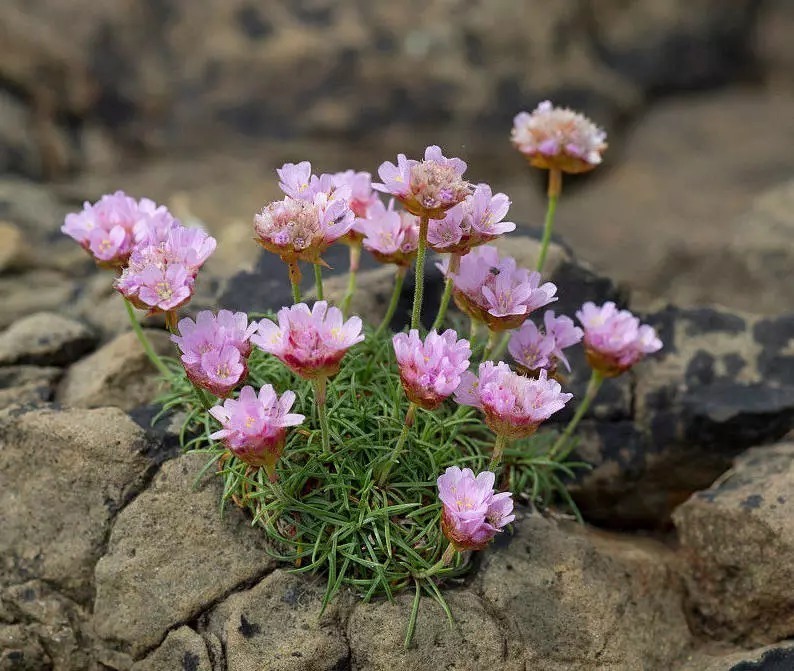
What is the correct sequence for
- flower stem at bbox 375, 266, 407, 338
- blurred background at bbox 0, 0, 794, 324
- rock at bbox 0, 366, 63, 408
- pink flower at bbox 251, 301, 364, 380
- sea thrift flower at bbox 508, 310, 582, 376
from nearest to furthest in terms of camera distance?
pink flower at bbox 251, 301, 364, 380 → sea thrift flower at bbox 508, 310, 582, 376 → flower stem at bbox 375, 266, 407, 338 → rock at bbox 0, 366, 63, 408 → blurred background at bbox 0, 0, 794, 324

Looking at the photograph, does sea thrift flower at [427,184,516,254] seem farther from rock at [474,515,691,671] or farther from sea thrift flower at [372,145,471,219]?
rock at [474,515,691,671]

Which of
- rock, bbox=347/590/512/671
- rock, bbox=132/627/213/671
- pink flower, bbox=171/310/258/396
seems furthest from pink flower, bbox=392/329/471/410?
rock, bbox=132/627/213/671

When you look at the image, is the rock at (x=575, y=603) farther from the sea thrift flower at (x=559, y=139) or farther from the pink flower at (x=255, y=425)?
the sea thrift flower at (x=559, y=139)

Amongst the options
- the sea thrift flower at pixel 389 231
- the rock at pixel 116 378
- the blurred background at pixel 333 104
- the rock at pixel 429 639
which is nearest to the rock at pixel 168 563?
the rock at pixel 429 639

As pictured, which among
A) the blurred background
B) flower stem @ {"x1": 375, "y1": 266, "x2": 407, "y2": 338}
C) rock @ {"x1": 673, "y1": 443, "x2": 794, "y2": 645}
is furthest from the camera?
the blurred background

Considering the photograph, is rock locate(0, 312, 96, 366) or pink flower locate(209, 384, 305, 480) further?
rock locate(0, 312, 96, 366)

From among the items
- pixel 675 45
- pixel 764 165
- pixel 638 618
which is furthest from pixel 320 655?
pixel 675 45

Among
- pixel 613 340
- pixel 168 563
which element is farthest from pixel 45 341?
pixel 613 340
